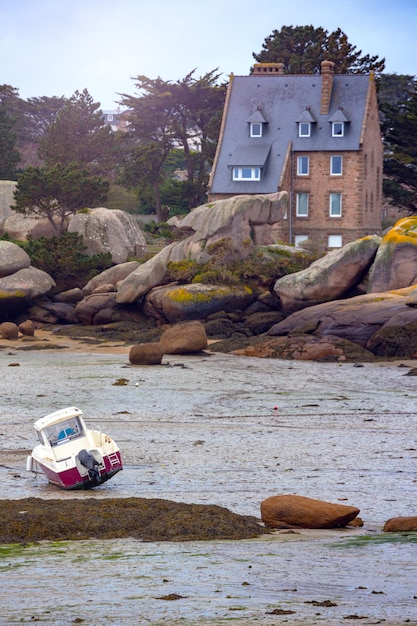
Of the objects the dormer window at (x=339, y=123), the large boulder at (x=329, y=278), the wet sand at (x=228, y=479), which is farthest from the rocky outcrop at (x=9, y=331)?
the dormer window at (x=339, y=123)

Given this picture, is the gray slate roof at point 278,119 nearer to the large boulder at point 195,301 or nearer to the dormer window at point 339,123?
the dormer window at point 339,123

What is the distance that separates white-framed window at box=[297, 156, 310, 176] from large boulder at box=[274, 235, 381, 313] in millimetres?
29878

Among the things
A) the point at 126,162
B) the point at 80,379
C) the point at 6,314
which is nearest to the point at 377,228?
the point at 126,162

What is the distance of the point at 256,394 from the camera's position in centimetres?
Answer: 3039

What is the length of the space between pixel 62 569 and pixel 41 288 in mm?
40151

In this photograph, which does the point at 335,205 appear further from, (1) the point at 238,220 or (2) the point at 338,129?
(1) the point at 238,220

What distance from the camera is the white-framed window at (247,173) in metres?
75.4

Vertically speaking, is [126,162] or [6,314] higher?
[126,162]

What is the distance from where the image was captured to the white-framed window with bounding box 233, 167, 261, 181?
7538cm

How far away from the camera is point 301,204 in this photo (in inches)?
3017

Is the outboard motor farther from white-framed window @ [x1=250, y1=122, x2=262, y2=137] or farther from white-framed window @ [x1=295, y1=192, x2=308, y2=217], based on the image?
white-framed window @ [x1=250, y1=122, x2=262, y2=137]

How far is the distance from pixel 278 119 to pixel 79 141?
63.1ft

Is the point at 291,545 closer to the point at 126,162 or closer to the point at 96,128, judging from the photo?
the point at 126,162

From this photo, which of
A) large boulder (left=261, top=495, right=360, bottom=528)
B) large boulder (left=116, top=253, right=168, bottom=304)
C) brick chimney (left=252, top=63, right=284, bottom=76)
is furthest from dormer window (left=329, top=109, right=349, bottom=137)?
large boulder (left=261, top=495, right=360, bottom=528)
